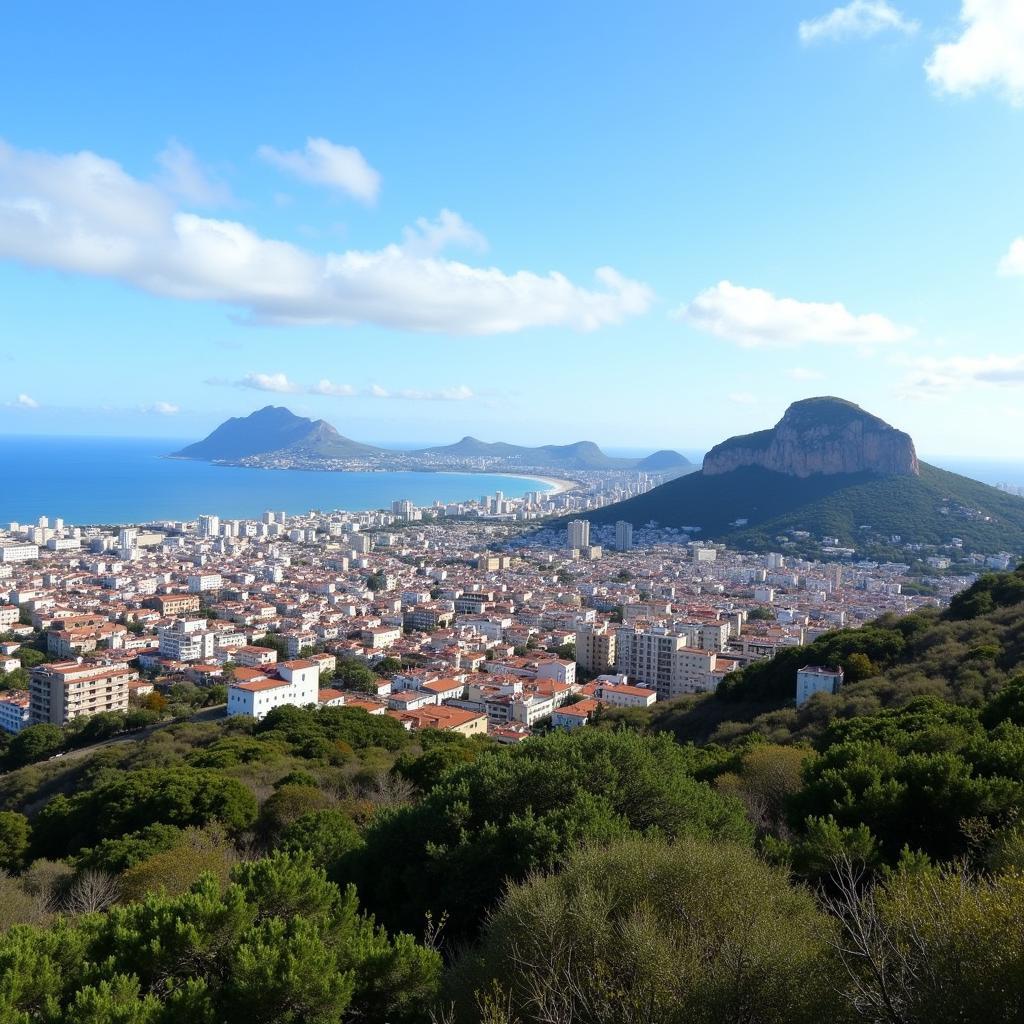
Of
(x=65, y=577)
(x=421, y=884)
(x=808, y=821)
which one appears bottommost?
(x=65, y=577)

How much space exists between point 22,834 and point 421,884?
23.7 feet

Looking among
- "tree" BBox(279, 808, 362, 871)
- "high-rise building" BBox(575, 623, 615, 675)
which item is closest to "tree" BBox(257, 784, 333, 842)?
"tree" BBox(279, 808, 362, 871)

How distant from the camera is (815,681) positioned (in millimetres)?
14125

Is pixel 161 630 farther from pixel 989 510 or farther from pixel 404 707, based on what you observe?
pixel 989 510

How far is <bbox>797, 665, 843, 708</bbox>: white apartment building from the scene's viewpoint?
45.5 feet

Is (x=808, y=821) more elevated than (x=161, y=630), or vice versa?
(x=808, y=821)

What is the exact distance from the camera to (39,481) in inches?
3684

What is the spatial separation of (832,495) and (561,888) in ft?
191

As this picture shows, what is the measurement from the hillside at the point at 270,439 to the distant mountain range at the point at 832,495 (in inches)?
4322

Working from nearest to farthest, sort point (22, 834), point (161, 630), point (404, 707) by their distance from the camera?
point (22, 834) → point (404, 707) → point (161, 630)

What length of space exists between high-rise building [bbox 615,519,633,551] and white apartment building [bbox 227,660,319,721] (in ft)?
134

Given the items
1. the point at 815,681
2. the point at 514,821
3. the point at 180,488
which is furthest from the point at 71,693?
the point at 180,488

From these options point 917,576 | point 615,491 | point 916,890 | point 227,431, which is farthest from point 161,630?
point 227,431

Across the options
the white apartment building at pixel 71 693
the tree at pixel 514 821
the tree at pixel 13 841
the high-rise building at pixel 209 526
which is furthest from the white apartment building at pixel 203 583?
the tree at pixel 514 821
